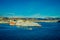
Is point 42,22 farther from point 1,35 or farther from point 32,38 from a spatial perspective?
point 1,35

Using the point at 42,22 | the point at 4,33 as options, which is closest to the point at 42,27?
the point at 42,22

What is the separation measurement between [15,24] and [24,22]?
1.02 feet

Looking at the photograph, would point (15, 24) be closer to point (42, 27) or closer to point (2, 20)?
point (2, 20)

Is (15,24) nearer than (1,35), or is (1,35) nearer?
(1,35)

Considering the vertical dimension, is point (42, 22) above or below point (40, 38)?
above

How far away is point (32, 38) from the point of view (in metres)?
5.67

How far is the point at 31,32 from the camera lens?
5.98m

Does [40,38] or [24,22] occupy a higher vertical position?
[24,22]

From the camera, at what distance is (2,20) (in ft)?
19.6

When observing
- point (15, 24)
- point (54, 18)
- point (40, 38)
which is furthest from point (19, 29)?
point (54, 18)

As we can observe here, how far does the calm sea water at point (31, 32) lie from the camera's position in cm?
572

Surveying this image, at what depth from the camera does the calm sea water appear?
572 cm

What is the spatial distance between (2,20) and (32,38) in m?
1.09

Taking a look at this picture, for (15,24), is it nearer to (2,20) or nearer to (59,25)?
(2,20)
